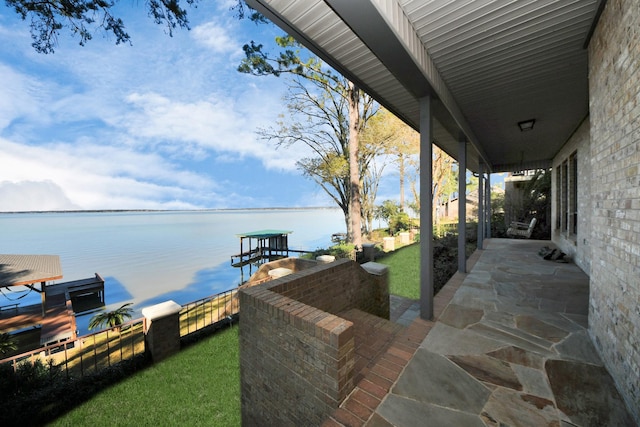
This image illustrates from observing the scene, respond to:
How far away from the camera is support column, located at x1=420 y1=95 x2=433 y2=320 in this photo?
320cm

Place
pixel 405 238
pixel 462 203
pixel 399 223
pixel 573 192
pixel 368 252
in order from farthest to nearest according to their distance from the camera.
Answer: pixel 399 223 → pixel 405 238 → pixel 368 252 → pixel 573 192 → pixel 462 203

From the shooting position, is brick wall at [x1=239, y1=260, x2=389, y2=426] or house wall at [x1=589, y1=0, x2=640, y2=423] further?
brick wall at [x1=239, y1=260, x2=389, y2=426]

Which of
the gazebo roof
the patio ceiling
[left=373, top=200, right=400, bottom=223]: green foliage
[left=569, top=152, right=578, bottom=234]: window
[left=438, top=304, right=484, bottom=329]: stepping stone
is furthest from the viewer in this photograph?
[left=373, top=200, right=400, bottom=223]: green foliage

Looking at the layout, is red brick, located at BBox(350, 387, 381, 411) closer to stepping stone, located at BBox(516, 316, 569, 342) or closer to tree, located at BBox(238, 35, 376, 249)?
stepping stone, located at BBox(516, 316, 569, 342)

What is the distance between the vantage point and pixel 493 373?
7.25 ft

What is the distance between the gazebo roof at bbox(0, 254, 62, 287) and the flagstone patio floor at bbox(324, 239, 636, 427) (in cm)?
1121

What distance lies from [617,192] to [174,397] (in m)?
5.36

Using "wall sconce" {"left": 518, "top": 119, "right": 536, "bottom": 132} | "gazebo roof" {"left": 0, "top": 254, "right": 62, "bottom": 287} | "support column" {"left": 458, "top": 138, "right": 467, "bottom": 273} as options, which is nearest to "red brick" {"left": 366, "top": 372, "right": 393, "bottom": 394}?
"support column" {"left": 458, "top": 138, "right": 467, "bottom": 273}

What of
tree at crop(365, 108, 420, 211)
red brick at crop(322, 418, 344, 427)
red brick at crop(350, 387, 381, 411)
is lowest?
red brick at crop(322, 418, 344, 427)

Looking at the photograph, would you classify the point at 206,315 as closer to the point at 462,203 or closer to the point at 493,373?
the point at 462,203

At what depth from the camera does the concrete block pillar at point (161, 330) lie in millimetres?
4238

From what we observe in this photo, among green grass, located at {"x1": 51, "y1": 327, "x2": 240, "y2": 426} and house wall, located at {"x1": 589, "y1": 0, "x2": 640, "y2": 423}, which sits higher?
house wall, located at {"x1": 589, "y1": 0, "x2": 640, "y2": 423}

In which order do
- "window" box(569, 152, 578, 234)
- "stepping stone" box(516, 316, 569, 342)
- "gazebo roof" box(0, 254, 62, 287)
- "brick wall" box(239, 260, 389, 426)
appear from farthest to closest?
"gazebo roof" box(0, 254, 62, 287) < "window" box(569, 152, 578, 234) < "stepping stone" box(516, 316, 569, 342) < "brick wall" box(239, 260, 389, 426)

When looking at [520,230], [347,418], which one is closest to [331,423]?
[347,418]
